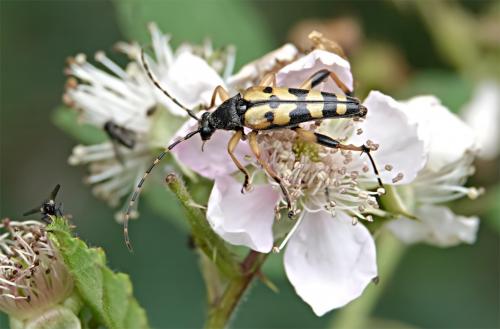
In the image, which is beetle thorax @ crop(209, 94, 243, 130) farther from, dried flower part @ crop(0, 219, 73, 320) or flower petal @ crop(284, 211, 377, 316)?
dried flower part @ crop(0, 219, 73, 320)

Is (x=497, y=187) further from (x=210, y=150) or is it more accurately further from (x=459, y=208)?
(x=210, y=150)

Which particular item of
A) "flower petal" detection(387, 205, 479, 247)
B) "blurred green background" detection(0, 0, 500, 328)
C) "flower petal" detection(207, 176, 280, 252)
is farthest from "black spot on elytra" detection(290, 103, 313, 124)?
"blurred green background" detection(0, 0, 500, 328)

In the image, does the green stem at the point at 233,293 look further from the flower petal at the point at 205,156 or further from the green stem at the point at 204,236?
the flower petal at the point at 205,156

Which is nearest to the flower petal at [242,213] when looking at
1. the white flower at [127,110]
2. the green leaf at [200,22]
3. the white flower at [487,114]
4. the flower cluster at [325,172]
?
the flower cluster at [325,172]

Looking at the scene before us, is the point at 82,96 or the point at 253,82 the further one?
the point at 82,96

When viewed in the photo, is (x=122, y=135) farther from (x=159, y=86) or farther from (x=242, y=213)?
(x=242, y=213)

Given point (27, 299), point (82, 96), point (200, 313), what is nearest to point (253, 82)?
point (82, 96)

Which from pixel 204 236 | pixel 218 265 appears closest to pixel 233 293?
pixel 218 265
